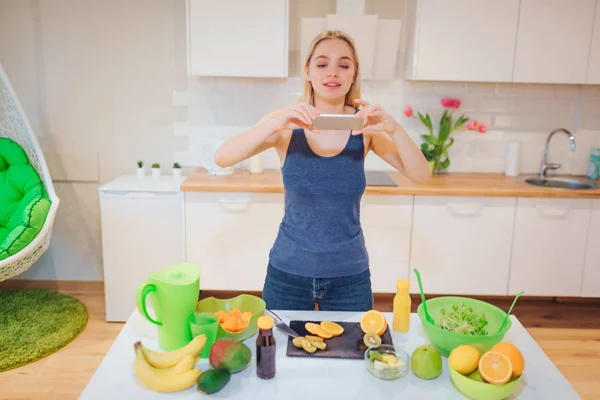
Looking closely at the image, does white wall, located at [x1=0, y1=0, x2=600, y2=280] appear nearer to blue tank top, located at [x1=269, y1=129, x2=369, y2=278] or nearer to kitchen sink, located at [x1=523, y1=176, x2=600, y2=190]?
kitchen sink, located at [x1=523, y1=176, x2=600, y2=190]

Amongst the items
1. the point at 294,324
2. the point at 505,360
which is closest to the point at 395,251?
the point at 294,324

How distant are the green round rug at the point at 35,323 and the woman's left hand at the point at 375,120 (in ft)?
6.85

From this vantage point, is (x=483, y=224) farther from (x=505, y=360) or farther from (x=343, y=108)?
(x=505, y=360)

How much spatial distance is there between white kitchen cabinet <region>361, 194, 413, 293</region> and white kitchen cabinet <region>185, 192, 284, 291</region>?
500 millimetres

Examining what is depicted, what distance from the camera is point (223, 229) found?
9.62 feet

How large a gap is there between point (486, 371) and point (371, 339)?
0.29m

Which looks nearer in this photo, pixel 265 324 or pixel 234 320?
pixel 265 324

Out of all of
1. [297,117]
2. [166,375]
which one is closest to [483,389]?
[166,375]

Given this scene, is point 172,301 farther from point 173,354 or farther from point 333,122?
point 333,122

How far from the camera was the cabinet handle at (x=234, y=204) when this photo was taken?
2891mm

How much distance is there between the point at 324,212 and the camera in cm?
156

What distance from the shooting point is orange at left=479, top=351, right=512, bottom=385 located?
1.07m

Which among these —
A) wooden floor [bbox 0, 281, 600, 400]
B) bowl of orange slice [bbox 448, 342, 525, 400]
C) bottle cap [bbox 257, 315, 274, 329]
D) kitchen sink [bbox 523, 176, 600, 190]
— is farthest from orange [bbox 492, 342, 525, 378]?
kitchen sink [bbox 523, 176, 600, 190]

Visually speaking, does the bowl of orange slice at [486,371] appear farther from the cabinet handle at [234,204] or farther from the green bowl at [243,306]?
the cabinet handle at [234,204]
